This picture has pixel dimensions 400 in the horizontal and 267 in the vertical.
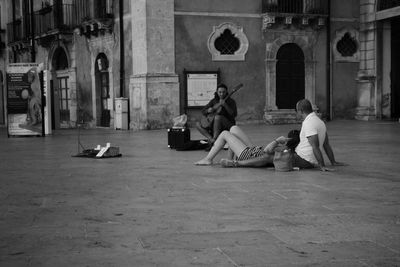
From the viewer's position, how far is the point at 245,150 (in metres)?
9.84

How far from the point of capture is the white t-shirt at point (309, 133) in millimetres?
9169

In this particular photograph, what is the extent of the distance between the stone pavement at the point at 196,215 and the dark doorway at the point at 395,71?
1498 centimetres

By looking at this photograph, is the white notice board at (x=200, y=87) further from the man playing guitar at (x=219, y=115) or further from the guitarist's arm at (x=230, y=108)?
the guitarist's arm at (x=230, y=108)

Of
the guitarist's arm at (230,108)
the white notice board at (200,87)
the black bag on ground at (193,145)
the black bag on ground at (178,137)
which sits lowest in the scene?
the black bag on ground at (193,145)

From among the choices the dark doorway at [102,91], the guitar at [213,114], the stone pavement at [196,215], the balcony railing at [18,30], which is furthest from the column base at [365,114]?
the balcony railing at [18,30]

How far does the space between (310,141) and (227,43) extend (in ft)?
47.7

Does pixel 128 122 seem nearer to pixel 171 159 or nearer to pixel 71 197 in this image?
pixel 171 159

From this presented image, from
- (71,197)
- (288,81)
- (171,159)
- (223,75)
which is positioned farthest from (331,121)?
(71,197)

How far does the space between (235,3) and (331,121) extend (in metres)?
5.76

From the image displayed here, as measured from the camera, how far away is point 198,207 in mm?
6422

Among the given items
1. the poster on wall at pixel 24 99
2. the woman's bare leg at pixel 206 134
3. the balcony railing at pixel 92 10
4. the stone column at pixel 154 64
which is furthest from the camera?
the balcony railing at pixel 92 10

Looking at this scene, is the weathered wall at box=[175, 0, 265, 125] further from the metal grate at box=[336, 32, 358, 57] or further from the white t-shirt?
the white t-shirt

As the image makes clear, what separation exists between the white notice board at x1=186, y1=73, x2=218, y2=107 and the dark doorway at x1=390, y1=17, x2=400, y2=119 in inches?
287

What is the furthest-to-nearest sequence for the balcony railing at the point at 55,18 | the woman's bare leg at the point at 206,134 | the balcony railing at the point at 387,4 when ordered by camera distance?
the balcony railing at the point at 55,18 < the balcony railing at the point at 387,4 < the woman's bare leg at the point at 206,134
